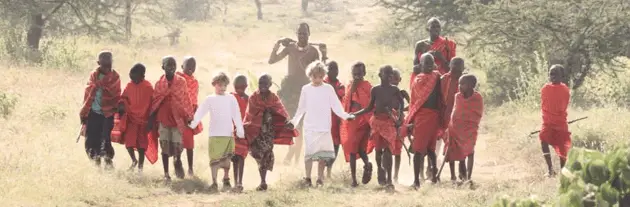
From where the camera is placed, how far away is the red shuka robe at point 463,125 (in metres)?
9.21

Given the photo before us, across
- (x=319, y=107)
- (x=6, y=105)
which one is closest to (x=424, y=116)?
(x=319, y=107)

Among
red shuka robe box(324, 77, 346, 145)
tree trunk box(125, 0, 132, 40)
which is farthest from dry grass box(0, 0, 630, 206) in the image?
tree trunk box(125, 0, 132, 40)

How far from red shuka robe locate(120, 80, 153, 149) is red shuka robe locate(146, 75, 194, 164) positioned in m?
0.09

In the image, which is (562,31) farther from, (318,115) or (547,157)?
(318,115)

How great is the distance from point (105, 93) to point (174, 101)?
0.73 meters

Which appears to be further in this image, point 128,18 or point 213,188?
point 128,18

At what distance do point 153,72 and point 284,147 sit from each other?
9.46 m

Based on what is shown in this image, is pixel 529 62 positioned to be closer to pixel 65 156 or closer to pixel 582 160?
pixel 65 156

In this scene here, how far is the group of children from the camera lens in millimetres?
9211

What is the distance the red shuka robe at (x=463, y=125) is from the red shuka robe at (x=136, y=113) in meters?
3.08

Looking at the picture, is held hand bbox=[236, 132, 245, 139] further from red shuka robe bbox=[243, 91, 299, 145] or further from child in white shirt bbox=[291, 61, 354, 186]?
child in white shirt bbox=[291, 61, 354, 186]

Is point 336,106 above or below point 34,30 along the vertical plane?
below

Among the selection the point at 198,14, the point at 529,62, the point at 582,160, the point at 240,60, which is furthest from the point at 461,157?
the point at 198,14

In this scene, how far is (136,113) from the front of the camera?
31.4ft
